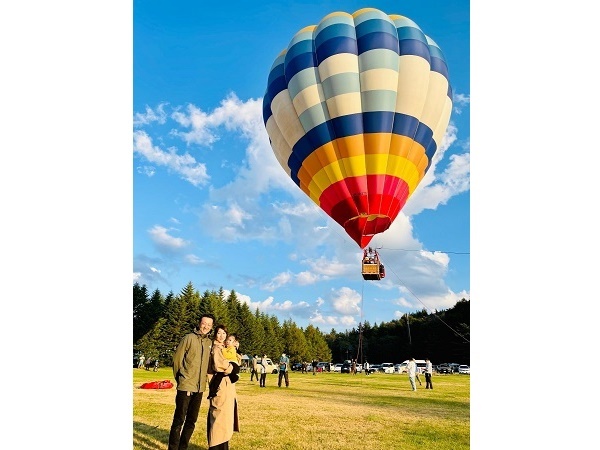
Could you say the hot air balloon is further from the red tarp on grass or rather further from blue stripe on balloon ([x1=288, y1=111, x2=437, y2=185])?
the red tarp on grass

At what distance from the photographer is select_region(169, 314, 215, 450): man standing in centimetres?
332

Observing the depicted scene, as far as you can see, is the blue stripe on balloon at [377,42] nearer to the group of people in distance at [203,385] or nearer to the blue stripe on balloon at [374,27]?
the blue stripe on balloon at [374,27]

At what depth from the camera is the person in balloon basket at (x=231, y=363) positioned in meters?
3.43

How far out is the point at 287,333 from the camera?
30594 millimetres

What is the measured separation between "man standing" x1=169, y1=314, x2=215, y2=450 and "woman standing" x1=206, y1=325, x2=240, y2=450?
80 mm

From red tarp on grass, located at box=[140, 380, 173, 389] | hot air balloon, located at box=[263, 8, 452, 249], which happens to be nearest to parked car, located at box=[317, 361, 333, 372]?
red tarp on grass, located at box=[140, 380, 173, 389]

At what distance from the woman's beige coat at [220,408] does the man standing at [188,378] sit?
0.08m

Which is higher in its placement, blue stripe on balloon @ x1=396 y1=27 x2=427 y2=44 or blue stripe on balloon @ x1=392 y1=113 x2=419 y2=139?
blue stripe on balloon @ x1=396 y1=27 x2=427 y2=44

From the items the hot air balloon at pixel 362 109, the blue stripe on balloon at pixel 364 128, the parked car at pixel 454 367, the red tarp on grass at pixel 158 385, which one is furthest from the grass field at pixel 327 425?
the parked car at pixel 454 367

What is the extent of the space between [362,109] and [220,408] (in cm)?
412

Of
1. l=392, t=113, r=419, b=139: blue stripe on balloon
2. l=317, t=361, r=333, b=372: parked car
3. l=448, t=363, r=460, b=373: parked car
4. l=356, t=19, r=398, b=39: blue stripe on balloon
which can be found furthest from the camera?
l=317, t=361, r=333, b=372: parked car

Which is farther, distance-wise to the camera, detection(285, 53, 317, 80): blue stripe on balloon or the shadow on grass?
detection(285, 53, 317, 80): blue stripe on balloon
